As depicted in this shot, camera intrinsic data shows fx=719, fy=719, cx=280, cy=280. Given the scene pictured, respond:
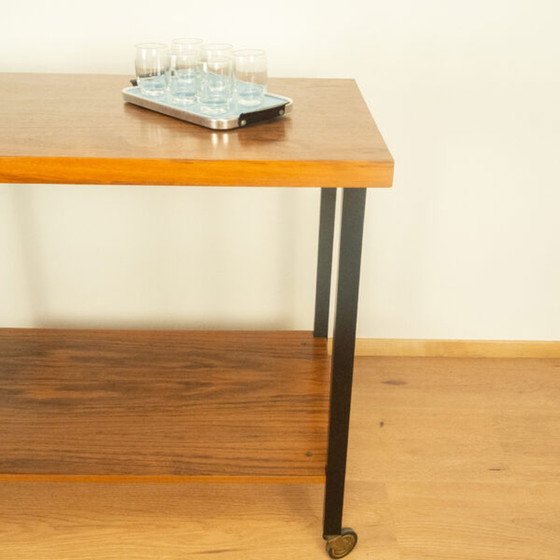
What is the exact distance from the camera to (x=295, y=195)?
1.60m

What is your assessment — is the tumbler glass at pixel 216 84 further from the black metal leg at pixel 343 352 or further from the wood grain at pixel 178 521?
the wood grain at pixel 178 521

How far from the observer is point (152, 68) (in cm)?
115

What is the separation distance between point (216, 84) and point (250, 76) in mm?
66

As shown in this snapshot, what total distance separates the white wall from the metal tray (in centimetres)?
37

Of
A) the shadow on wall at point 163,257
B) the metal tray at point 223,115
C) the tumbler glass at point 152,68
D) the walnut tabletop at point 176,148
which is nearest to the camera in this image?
the walnut tabletop at point 176,148

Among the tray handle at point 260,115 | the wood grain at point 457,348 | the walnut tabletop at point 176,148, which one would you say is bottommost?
the wood grain at point 457,348

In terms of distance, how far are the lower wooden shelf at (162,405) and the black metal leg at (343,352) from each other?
0.05 meters

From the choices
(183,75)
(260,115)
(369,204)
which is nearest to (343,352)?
(260,115)

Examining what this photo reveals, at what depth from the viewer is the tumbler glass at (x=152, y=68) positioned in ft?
3.74

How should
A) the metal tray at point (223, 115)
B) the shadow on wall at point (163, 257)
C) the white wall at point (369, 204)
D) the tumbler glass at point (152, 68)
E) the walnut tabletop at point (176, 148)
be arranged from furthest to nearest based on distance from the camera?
the shadow on wall at point (163, 257)
the white wall at point (369, 204)
the tumbler glass at point (152, 68)
the metal tray at point (223, 115)
the walnut tabletop at point (176, 148)

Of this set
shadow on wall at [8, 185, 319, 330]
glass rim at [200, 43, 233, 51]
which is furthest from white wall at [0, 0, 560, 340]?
glass rim at [200, 43, 233, 51]

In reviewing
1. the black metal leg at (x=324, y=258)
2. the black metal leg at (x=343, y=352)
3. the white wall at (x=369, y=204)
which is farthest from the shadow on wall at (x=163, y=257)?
the black metal leg at (x=343, y=352)

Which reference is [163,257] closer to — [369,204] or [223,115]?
[369,204]

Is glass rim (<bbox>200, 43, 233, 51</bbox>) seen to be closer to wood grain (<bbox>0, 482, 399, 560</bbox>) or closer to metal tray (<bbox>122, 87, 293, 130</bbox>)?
metal tray (<bbox>122, 87, 293, 130</bbox>)
